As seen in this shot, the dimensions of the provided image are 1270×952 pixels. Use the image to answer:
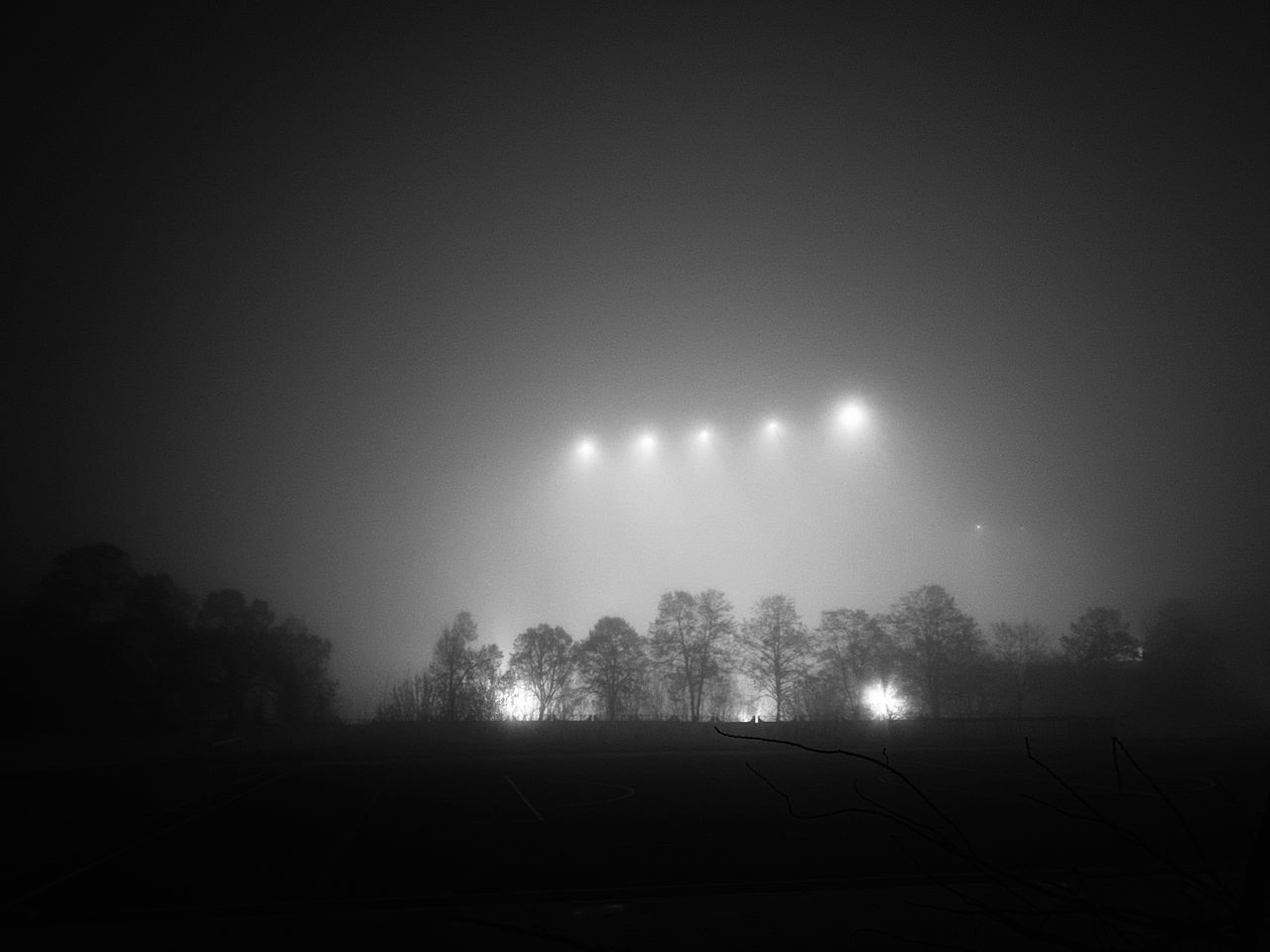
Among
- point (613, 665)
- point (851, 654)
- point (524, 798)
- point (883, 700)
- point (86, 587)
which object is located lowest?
point (524, 798)

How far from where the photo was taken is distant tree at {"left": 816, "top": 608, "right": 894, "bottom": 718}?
5506cm

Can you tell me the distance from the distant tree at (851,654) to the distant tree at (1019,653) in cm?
876

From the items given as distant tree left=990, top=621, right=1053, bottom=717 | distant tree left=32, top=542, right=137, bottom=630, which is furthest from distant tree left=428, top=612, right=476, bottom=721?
distant tree left=990, top=621, right=1053, bottom=717

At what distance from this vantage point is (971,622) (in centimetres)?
5603

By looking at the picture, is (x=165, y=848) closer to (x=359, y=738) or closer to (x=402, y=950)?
(x=402, y=950)

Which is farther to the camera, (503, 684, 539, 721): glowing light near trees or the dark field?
(503, 684, 539, 721): glowing light near trees

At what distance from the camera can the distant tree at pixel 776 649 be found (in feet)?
176

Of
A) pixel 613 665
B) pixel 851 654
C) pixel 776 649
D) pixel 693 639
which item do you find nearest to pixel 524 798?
pixel 613 665

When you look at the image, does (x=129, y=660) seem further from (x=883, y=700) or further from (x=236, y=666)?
(x=883, y=700)

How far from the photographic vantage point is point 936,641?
182 ft

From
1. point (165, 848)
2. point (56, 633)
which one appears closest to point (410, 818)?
point (165, 848)

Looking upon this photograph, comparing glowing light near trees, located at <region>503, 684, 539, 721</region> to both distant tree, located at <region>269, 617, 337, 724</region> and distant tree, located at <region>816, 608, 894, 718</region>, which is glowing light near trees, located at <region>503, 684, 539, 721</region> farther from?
distant tree, located at <region>816, 608, 894, 718</region>

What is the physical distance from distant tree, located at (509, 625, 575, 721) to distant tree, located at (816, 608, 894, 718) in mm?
18979

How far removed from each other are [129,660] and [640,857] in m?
41.2
